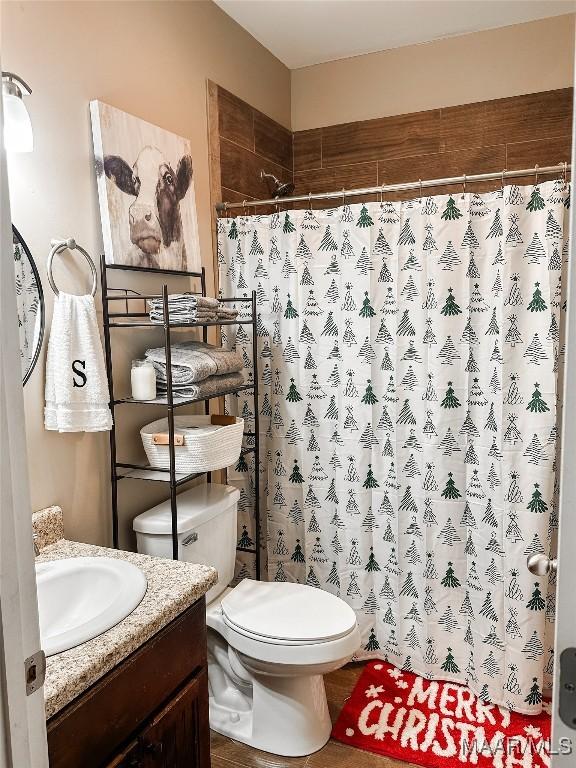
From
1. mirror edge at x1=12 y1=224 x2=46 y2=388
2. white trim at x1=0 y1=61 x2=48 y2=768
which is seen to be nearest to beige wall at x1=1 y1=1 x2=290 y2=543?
mirror edge at x1=12 y1=224 x2=46 y2=388

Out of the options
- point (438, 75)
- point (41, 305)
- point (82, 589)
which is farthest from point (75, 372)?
point (438, 75)

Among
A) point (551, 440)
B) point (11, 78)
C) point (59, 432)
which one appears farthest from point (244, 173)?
point (551, 440)

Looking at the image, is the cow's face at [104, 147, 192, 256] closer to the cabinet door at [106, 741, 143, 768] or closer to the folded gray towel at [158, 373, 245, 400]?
the folded gray towel at [158, 373, 245, 400]

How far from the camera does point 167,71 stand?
218 centimetres

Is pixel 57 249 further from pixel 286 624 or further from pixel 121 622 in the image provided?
pixel 286 624

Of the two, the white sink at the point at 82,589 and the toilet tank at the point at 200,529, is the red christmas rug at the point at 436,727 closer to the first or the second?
the toilet tank at the point at 200,529

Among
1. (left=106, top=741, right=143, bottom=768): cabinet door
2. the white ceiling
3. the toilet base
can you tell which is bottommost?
the toilet base

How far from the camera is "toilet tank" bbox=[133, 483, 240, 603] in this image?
6.31 ft

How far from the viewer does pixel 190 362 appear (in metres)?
1.97

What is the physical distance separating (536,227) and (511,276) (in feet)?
0.59

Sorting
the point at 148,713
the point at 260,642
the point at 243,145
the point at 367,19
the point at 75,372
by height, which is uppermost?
the point at 367,19

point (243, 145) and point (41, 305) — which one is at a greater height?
point (243, 145)

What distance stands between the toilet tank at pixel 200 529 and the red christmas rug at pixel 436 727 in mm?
670

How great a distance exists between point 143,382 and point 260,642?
0.89 m
